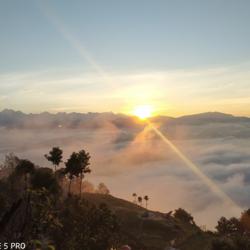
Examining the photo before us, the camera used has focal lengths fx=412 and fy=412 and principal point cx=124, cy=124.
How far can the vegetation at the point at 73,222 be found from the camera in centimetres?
1759

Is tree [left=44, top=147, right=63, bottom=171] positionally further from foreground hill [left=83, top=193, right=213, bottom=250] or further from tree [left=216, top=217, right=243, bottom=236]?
tree [left=216, top=217, right=243, bottom=236]

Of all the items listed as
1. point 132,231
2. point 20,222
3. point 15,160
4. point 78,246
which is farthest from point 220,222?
point 20,222

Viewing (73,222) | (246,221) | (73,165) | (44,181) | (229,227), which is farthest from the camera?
(246,221)

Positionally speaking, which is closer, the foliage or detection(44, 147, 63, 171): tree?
the foliage

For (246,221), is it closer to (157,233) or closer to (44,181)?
(157,233)

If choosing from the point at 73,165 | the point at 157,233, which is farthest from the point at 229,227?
the point at 73,165

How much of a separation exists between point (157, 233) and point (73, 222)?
286 ft

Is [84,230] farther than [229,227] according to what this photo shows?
No

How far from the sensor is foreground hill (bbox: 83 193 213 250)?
137125 millimetres

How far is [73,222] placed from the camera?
3169 inches

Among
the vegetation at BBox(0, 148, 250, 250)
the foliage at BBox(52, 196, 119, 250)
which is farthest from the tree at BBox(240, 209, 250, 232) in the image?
the foliage at BBox(52, 196, 119, 250)

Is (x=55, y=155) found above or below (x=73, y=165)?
above

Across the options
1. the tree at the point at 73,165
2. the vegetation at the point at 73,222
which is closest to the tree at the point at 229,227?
the vegetation at the point at 73,222

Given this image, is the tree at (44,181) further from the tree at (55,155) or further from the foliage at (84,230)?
the tree at (55,155)
